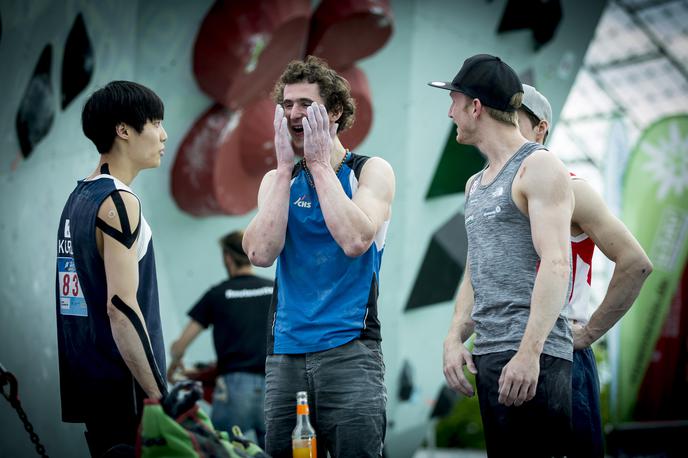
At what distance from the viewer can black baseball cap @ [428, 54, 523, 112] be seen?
273cm

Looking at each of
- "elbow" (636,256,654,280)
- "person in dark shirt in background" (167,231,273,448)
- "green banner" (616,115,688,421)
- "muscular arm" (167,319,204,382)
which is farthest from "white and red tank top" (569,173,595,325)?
"green banner" (616,115,688,421)

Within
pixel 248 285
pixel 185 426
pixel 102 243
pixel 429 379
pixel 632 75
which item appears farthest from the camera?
pixel 632 75

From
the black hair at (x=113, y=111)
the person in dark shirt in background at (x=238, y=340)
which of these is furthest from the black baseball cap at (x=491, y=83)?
the person in dark shirt in background at (x=238, y=340)

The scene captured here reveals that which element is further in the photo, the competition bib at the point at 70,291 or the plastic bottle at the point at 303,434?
the competition bib at the point at 70,291

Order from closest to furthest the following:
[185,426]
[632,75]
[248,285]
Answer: [185,426]
[248,285]
[632,75]

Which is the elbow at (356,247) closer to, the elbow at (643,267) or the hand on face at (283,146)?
the hand on face at (283,146)

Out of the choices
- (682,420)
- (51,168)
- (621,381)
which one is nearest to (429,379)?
(621,381)

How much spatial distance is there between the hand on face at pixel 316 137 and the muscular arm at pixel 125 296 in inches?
25.7

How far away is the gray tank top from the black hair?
50.2 inches

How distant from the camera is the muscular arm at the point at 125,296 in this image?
2611 millimetres

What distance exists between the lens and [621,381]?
8555 mm

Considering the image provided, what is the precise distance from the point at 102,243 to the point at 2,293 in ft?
7.13

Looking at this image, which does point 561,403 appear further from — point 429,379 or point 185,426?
point 429,379

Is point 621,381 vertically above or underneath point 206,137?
underneath
